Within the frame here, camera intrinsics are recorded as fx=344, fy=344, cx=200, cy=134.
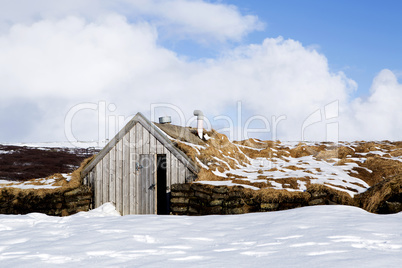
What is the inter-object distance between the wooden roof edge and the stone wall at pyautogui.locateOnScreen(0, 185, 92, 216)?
125 centimetres

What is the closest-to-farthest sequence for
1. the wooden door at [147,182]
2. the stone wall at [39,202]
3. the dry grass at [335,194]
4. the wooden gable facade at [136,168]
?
the dry grass at [335,194], the stone wall at [39,202], the wooden gable facade at [136,168], the wooden door at [147,182]

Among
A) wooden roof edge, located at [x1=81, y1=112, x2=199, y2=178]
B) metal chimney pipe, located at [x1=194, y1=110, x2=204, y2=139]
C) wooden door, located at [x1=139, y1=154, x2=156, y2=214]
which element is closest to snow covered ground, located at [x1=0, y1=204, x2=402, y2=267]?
wooden roof edge, located at [x1=81, y1=112, x2=199, y2=178]

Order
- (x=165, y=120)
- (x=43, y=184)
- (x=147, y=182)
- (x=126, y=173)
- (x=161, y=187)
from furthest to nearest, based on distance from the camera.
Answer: (x=165, y=120) → (x=161, y=187) → (x=43, y=184) → (x=126, y=173) → (x=147, y=182)

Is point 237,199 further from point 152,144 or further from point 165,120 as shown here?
point 165,120

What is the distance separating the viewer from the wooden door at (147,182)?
11961 mm

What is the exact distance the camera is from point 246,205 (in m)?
9.12

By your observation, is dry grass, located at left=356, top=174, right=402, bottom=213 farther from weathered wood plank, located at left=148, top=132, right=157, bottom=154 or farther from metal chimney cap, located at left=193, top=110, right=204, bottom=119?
metal chimney cap, located at left=193, top=110, right=204, bottom=119

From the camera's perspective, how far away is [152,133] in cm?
1196

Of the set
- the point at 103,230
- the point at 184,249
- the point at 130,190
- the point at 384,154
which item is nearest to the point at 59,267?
the point at 184,249

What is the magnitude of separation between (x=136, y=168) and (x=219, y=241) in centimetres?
715

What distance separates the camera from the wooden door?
11961 millimetres

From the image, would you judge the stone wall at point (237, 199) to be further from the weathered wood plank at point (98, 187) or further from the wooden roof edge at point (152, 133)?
the weathered wood plank at point (98, 187)

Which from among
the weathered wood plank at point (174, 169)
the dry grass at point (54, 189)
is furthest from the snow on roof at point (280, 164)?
the dry grass at point (54, 189)

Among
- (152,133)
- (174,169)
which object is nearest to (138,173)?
(174,169)
